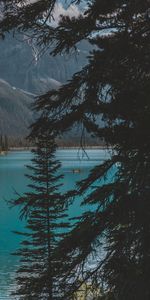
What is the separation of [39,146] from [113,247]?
2154 cm

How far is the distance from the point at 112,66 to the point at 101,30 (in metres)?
0.68

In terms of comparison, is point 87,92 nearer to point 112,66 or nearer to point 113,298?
point 112,66

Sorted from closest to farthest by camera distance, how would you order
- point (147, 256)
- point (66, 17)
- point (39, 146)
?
point (147, 256)
point (66, 17)
point (39, 146)

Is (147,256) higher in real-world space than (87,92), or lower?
lower

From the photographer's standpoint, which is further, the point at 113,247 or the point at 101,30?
the point at 101,30

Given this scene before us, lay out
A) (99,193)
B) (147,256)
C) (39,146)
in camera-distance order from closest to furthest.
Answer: (147,256) → (99,193) → (39,146)

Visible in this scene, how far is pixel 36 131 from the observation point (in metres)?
7.28

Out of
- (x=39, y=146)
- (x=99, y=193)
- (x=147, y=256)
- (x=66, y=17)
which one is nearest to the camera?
(x=147, y=256)

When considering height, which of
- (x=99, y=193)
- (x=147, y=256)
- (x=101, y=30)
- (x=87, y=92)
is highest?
(x=101, y=30)

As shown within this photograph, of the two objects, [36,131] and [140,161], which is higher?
[36,131]

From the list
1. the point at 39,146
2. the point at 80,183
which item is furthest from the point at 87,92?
the point at 39,146

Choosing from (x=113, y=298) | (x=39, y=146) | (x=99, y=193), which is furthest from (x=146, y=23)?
(x=39, y=146)

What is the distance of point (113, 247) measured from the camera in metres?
6.29

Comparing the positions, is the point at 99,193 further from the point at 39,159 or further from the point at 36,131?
the point at 39,159
